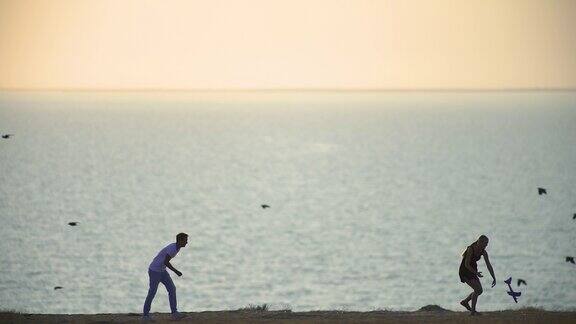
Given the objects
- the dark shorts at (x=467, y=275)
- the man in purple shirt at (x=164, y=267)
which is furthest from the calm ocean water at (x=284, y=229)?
the man in purple shirt at (x=164, y=267)

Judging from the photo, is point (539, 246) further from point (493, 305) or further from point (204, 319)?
point (204, 319)

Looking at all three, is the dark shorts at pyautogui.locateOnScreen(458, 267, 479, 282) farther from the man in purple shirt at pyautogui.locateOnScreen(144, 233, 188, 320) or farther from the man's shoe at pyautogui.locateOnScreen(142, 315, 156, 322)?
the man's shoe at pyautogui.locateOnScreen(142, 315, 156, 322)

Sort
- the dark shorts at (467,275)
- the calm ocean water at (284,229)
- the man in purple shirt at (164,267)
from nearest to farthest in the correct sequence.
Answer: the man in purple shirt at (164,267) < the dark shorts at (467,275) < the calm ocean water at (284,229)

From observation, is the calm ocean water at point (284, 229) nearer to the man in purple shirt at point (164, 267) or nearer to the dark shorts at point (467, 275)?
the dark shorts at point (467, 275)

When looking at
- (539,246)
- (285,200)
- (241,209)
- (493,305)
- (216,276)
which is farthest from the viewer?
(285,200)

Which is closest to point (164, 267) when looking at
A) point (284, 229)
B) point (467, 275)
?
point (467, 275)

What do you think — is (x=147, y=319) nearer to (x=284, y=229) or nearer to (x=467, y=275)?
(x=467, y=275)

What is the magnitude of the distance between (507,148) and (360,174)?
49026 millimetres

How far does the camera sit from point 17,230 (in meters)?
86.6

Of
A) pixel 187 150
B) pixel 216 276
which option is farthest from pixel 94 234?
pixel 187 150

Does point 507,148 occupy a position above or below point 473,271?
below

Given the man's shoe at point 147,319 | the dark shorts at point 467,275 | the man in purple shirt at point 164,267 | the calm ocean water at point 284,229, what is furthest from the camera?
the calm ocean water at point 284,229

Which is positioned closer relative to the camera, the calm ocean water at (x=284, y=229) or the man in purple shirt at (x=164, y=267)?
the man in purple shirt at (x=164, y=267)

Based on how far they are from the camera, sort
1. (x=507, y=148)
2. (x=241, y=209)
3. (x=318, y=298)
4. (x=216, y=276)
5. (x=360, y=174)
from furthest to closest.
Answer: (x=507, y=148) → (x=360, y=174) → (x=241, y=209) → (x=216, y=276) → (x=318, y=298)
